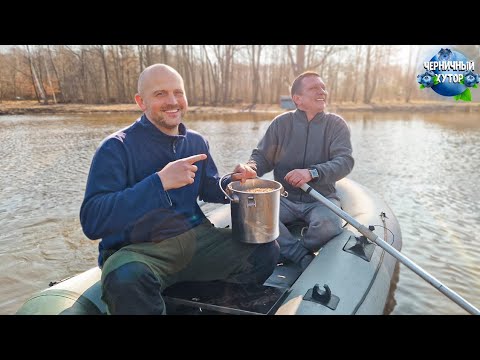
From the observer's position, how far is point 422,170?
7840 mm

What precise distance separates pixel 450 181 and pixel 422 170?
0.88 m

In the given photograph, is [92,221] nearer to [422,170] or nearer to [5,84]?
[422,170]

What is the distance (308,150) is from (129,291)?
204cm

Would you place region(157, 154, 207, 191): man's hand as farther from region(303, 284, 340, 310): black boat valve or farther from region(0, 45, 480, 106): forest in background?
region(0, 45, 480, 106): forest in background

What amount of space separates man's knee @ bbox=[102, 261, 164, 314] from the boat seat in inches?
13.7

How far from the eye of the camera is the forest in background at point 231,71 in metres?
20.1

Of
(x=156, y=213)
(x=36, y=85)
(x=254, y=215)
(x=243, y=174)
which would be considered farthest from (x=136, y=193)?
(x=36, y=85)

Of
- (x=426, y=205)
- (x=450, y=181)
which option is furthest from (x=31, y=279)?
(x=450, y=181)

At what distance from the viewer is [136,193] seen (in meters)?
1.88

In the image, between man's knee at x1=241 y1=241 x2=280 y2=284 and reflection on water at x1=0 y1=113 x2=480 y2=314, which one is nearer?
man's knee at x1=241 y1=241 x2=280 y2=284

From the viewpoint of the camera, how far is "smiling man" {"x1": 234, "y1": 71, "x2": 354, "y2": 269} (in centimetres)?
313

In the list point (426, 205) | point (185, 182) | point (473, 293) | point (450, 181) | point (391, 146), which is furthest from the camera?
point (391, 146)

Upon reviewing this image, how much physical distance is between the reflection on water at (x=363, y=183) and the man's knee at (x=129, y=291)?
2060mm

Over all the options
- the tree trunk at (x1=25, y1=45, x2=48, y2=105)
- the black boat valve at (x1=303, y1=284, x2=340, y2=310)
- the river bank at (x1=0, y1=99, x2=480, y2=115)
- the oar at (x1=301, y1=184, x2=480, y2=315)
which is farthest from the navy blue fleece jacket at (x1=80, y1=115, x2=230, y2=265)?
the tree trunk at (x1=25, y1=45, x2=48, y2=105)
